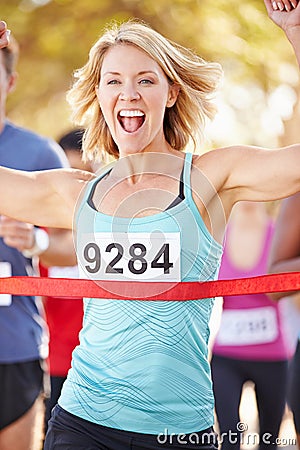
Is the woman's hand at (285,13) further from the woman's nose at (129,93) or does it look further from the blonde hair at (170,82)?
the woman's nose at (129,93)

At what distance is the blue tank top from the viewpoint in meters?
3.00

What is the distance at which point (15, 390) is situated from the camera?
13.8ft

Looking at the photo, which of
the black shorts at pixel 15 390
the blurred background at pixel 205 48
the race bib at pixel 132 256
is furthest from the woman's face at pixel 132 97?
the blurred background at pixel 205 48

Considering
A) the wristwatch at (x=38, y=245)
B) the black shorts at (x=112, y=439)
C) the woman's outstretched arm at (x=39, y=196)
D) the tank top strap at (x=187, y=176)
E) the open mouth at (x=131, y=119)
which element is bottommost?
the black shorts at (x=112, y=439)

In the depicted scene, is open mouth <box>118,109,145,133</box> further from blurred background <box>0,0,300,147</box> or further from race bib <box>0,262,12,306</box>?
blurred background <box>0,0,300,147</box>

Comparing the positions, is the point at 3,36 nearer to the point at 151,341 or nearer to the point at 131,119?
the point at 131,119

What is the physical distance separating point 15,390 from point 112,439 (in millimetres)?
1300

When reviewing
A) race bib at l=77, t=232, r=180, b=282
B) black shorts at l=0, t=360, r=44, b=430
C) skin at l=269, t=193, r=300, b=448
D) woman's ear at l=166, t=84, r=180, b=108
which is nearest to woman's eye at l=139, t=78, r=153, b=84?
woman's ear at l=166, t=84, r=180, b=108

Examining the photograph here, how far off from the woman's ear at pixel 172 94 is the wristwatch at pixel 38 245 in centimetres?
93

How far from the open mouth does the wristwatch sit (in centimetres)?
93

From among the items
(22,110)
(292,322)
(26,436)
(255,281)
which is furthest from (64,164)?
(22,110)

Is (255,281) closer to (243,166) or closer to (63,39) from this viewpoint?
(243,166)

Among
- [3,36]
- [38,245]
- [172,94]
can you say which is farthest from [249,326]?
[3,36]

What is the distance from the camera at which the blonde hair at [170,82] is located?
322 centimetres
